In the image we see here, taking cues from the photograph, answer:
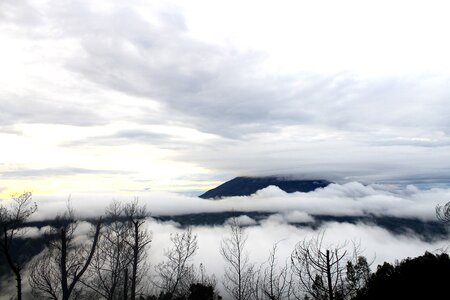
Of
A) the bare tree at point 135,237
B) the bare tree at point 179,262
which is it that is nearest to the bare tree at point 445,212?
the bare tree at point 179,262

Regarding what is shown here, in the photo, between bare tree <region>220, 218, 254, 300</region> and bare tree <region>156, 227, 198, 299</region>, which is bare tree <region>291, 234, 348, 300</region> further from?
bare tree <region>156, 227, 198, 299</region>

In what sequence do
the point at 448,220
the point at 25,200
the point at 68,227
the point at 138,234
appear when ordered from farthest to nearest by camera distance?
1. the point at 448,220
2. the point at 138,234
3. the point at 68,227
4. the point at 25,200

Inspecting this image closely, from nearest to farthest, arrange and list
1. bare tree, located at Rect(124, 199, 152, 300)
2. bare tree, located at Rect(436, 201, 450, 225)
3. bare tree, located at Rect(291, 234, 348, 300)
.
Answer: bare tree, located at Rect(291, 234, 348, 300), bare tree, located at Rect(124, 199, 152, 300), bare tree, located at Rect(436, 201, 450, 225)

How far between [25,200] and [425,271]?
26616 millimetres

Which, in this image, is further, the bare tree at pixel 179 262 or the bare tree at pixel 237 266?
the bare tree at pixel 179 262

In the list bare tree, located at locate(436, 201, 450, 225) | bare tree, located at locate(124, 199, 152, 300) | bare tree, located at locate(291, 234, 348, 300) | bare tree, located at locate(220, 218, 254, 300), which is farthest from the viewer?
bare tree, located at locate(436, 201, 450, 225)

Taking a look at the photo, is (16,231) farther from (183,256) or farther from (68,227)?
(183,256)

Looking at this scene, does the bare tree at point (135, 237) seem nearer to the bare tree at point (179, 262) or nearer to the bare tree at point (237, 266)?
the bare tree at point (179, 262)

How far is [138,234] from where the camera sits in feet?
101

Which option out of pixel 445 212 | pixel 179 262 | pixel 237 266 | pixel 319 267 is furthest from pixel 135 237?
pixel 445 212

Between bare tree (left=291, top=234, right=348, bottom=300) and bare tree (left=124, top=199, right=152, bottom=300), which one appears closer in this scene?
bare tree (left=291, top=234, right=348, bottom=300)

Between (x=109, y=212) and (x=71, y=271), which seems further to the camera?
(x=109, y=212)

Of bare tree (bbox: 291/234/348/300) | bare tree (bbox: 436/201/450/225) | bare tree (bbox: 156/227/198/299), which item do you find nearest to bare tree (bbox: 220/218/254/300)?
bare tree (bbox: 156/227/198/299)

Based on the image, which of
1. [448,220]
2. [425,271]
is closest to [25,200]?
[425,271]
